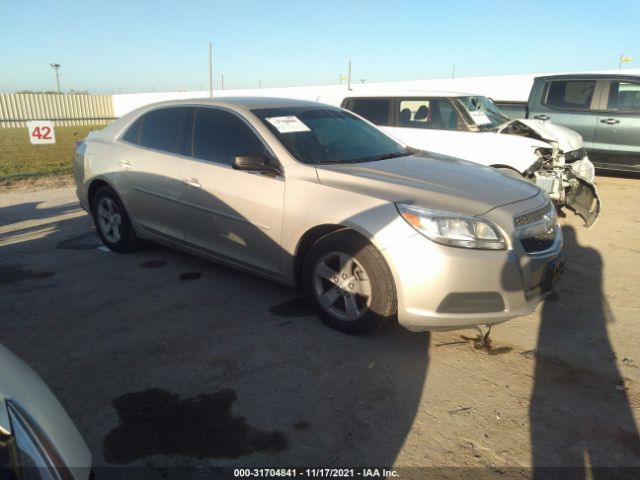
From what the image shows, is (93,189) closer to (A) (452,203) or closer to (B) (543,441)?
(A) (452,203)

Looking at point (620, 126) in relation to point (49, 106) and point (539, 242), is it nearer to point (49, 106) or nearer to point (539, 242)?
point (539, 242)

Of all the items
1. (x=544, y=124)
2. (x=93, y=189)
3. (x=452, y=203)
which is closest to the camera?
(x=452, y=203)

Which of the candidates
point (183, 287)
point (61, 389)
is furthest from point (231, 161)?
point (61, 389)

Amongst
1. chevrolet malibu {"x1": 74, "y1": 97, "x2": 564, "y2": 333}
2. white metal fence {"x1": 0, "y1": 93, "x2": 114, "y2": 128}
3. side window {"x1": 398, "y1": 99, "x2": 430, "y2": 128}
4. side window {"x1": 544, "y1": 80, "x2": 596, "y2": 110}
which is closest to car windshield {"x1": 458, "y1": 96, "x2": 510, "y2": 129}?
side window {"x1": 398, "y1": 99, "x2": 430, "y2": 128}

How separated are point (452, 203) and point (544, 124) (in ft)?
16.8

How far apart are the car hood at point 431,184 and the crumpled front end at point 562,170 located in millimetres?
2302

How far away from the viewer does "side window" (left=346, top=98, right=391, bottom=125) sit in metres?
7.37

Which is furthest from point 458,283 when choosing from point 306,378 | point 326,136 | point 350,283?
point 326,136

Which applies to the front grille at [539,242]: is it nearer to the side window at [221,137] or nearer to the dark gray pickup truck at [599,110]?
the side window at [221,137]

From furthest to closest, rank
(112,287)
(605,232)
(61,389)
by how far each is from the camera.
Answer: (605,232) → (112,287) → (61,389)

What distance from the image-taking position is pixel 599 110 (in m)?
8.69

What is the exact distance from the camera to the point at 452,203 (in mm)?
2977

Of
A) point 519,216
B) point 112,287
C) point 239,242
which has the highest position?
point 519,216

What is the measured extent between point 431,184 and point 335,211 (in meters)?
0.68
